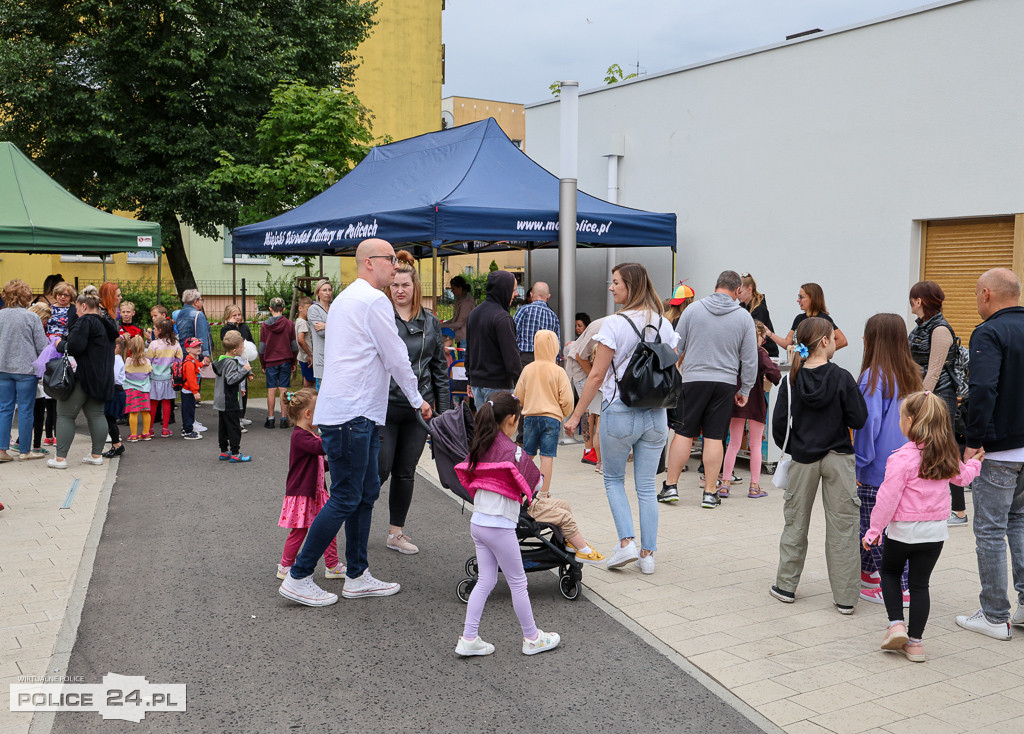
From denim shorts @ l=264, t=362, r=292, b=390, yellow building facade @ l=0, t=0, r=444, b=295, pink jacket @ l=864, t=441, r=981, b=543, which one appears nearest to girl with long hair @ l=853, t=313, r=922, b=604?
pink jacket @ l=864, t=441, r=981, b=543

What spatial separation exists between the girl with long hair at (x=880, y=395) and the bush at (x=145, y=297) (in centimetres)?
2493

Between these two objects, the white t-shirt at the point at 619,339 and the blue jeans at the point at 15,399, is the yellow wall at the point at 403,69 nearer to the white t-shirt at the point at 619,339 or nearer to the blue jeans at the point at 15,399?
the blue jeans at the point at 15,399

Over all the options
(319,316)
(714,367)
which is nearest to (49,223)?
(319,316)

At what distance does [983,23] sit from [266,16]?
1769 centimetres

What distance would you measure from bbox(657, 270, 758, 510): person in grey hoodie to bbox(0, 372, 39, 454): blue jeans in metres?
6.92

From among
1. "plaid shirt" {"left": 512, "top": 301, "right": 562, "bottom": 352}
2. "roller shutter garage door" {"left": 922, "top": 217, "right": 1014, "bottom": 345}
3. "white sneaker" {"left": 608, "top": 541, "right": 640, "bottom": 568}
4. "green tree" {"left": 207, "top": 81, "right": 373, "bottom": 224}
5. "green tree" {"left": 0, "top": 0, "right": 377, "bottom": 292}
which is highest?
"green tree" {"left": 0, "top": 0, "right": 377, "bottom": 292}

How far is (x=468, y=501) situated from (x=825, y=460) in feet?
7.00

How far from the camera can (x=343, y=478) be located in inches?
201

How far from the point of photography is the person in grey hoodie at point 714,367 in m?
7.63

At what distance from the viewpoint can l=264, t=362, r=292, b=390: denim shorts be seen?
1227 centimetres

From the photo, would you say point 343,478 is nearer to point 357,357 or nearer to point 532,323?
point 357,357

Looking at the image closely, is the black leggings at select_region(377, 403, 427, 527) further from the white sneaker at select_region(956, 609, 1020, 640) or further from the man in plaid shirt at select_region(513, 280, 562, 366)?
the white sneaker at select_region(956, 609, 1020, 640)

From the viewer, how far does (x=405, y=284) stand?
6191 millimetres

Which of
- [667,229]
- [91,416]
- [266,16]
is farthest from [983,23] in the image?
[266,16]
